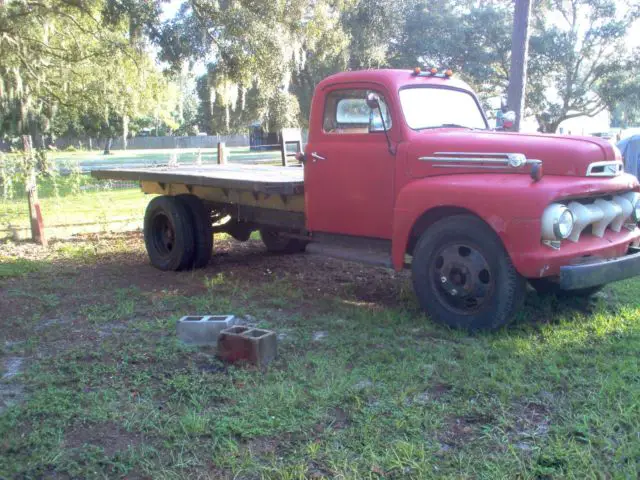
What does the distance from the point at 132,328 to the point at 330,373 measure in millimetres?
2028

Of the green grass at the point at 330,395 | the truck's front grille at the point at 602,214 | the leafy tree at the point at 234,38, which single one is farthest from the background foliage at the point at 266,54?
the truck's front grille at the point at 602,214

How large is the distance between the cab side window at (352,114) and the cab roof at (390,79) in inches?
4.1

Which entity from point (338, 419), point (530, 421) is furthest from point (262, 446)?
point (530, 421)

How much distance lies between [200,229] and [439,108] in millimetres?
3331

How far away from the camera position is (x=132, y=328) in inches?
223

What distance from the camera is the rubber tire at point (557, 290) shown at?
558 centimetres

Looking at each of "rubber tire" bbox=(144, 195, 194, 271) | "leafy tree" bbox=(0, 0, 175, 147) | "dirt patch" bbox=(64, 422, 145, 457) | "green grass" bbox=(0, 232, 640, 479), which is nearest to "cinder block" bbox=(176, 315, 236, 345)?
"green grass" bbox=(0, 232, 640, 479)

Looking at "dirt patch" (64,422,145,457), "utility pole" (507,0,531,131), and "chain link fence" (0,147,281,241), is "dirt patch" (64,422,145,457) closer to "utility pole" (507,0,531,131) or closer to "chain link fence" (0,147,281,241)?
"chain link fence" (0,147,281,241)

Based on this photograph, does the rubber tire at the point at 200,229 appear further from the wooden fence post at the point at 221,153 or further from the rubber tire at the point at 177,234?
the wooden fence post at the point at 221,153

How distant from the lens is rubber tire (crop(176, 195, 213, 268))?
8086mm

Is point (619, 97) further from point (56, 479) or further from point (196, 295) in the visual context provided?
point (56, 479)

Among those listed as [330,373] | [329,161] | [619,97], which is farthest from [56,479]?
[619,97]

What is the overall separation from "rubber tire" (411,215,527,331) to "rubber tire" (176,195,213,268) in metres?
3.30

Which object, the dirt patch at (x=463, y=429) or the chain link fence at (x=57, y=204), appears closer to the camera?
the dirt patch at (x=463, y=429)
